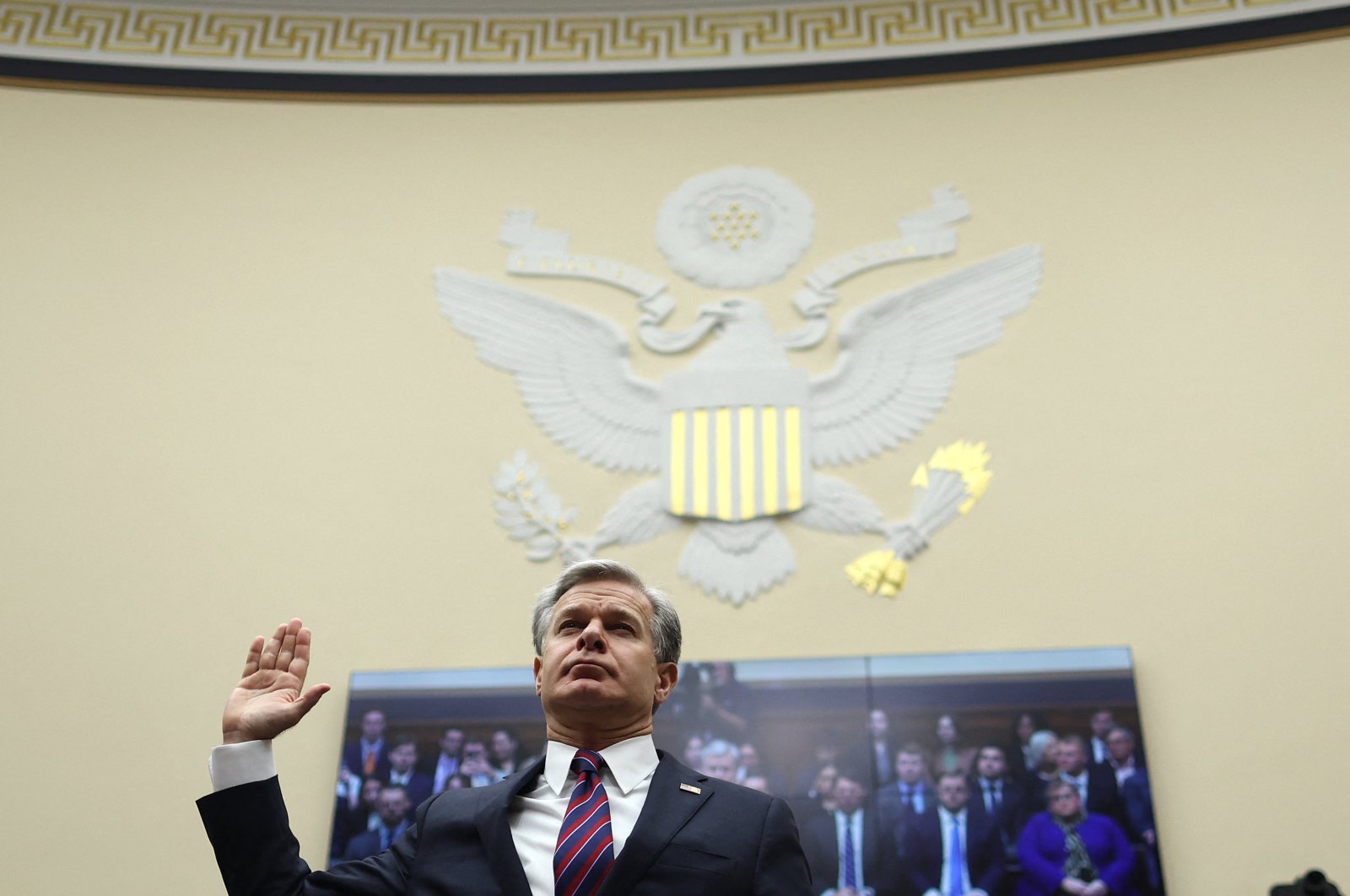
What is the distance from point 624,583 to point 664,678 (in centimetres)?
19

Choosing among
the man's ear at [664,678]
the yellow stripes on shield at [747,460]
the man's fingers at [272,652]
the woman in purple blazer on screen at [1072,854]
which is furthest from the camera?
the yellow stripes on shield at [747,460]

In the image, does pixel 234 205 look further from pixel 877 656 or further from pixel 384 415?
pixel 877 656

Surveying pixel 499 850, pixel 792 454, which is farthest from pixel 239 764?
pixel 792 454

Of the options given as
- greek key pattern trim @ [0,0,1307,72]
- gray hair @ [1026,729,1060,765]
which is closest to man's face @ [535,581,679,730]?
gray hair @ [1026,729,1060,765]

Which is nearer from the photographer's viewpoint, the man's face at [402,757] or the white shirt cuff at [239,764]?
the white shirt cuff at [239,764]

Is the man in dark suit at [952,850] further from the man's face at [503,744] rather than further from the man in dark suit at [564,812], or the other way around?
the man in dark suit at [564,812]

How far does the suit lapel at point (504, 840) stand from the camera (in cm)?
181

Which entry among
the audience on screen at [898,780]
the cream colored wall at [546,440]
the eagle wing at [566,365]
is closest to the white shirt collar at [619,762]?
the audience on screen at [898,780]

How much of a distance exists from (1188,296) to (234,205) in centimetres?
427

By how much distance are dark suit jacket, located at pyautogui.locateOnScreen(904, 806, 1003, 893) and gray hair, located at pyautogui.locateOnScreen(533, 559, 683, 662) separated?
96.1 inches

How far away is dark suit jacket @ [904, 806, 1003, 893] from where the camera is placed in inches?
169

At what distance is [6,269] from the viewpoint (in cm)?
576

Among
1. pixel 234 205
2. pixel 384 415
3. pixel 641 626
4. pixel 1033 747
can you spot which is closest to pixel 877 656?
pixel 1033 747

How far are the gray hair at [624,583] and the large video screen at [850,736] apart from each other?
2369mm
